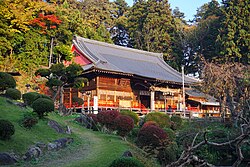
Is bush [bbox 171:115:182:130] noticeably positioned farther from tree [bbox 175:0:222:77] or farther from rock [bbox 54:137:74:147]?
tree [bbox 175:0:222:77]

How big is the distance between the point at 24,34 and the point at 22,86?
8.02 meters

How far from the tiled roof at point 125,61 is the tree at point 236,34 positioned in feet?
23.2

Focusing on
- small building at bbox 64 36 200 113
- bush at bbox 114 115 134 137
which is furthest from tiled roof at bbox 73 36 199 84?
bush at bbox 114 115 134 137

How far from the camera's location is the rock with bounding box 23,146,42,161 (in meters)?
9.59

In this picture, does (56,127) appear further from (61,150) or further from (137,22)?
(137,22)

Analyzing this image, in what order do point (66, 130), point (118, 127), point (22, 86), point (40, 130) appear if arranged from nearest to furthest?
point (40, 130), point (66, 130), point (118, 127), point (22, 86)

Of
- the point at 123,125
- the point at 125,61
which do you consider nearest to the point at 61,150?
the point at 123,125

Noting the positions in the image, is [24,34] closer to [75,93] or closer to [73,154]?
[75,93]

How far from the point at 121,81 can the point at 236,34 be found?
1906 centimetres

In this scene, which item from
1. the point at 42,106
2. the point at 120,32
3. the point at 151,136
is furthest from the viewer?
the point at 120,32

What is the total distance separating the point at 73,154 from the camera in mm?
11062

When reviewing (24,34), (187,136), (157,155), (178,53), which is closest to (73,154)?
(157,155)

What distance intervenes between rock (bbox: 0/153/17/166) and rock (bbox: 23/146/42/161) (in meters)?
0.47

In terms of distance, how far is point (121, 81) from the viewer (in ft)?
98.8
